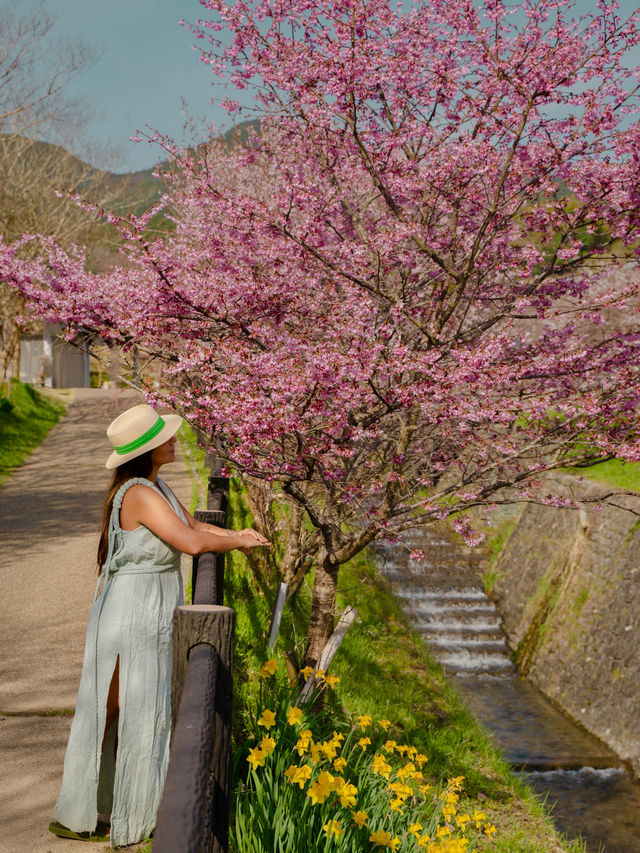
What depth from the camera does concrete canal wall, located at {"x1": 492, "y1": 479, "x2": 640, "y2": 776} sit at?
11.3 metres

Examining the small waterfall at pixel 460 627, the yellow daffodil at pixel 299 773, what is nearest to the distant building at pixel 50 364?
the small waterfall at pixel 460 627

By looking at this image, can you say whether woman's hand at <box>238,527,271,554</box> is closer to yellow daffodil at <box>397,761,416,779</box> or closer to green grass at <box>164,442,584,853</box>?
yellow daffodil at <box>397,761,416,779</box>

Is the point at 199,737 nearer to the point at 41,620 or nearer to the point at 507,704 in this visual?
the point at 41,620

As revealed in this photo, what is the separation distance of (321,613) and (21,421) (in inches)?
582

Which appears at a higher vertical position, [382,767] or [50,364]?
[50,364]

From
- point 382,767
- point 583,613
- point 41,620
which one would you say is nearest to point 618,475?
point 583,613

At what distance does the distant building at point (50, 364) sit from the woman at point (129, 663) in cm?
3400

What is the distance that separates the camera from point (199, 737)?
6.80 ft

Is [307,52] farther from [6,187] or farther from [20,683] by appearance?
[6,187]

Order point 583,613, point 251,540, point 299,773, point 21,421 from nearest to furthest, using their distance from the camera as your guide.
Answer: point 299,773, point 251,540, point 583,613, point 21,421

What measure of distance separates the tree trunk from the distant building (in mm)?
31611

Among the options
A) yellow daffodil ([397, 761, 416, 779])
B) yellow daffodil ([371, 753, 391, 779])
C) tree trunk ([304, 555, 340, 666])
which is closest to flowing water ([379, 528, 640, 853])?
tree trunk ([304, 555, 340, 666])

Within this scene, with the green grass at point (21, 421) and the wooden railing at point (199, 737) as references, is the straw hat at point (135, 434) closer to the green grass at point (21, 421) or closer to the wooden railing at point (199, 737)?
the wooden railing at point (199, 737)

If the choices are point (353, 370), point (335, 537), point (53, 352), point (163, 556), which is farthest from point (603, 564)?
point (53, 352)
